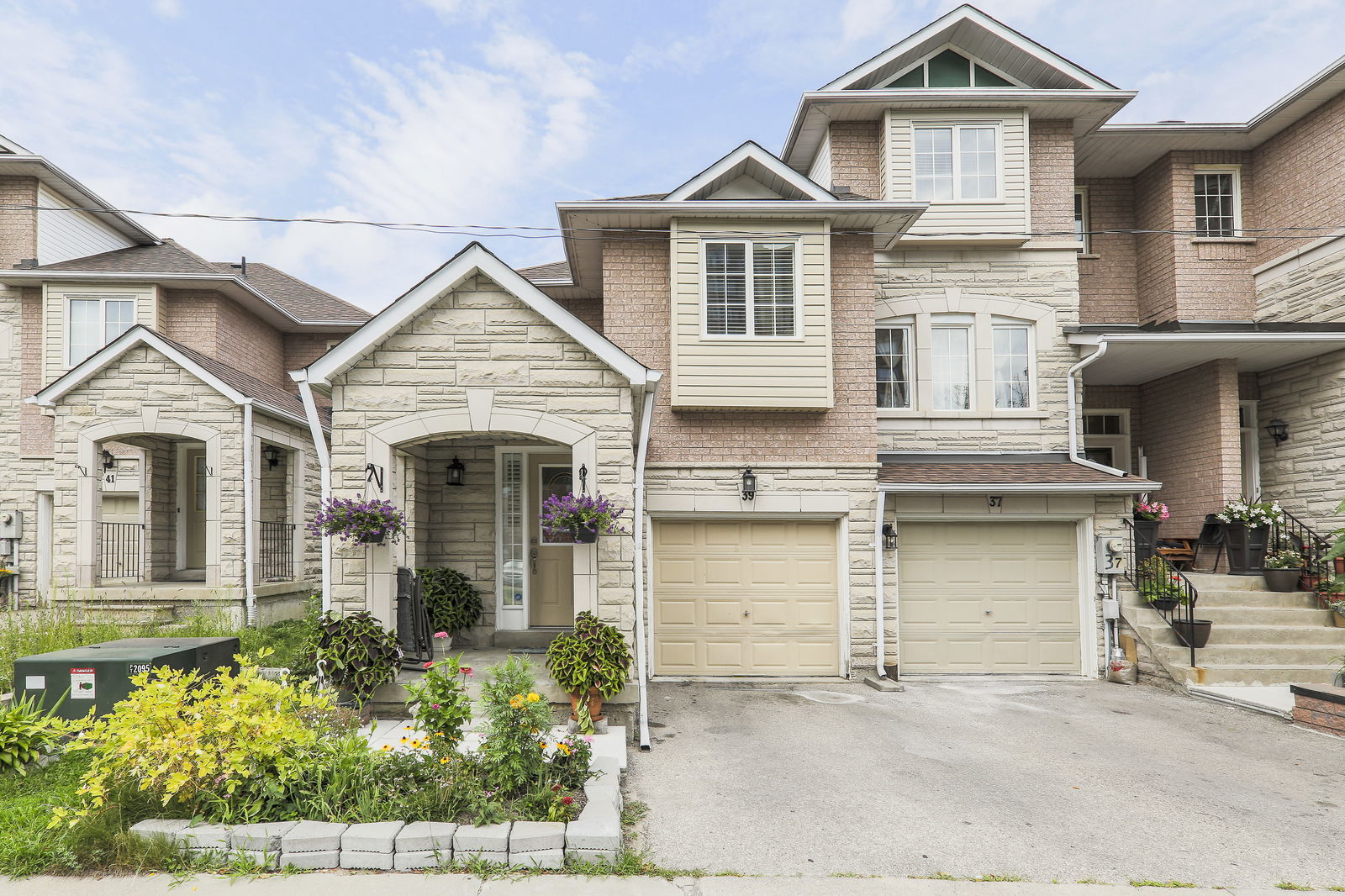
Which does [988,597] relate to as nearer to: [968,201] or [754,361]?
[754,361]

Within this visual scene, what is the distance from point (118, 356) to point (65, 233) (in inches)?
210

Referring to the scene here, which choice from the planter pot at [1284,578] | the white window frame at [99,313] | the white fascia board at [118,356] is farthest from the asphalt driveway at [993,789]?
the white window frame at [99,313]

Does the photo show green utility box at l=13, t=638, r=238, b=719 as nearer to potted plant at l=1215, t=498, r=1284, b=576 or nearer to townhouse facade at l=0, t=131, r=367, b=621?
townhouse facade at l=0, t=131, r=367, b=621

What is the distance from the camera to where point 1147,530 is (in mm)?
10609

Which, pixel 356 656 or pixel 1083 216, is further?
pixel 1083 216

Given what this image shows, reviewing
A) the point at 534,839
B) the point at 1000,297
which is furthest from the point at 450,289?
the point at 1000,297

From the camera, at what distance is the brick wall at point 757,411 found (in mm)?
9977

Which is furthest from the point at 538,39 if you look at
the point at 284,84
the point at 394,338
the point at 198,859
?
the point at 198,859

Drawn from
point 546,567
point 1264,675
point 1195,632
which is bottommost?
point 1264,675

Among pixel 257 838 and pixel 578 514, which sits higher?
pixel 578 514

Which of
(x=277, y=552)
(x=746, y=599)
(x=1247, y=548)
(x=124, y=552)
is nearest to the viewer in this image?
(x=746, y=599)

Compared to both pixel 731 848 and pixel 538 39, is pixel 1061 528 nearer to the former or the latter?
pixel 731 848

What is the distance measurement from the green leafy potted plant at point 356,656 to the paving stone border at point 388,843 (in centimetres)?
239

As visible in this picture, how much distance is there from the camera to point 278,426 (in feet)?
40.5
